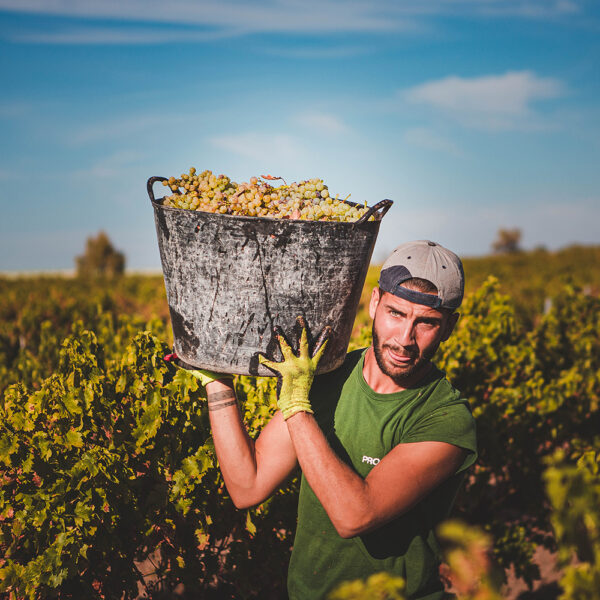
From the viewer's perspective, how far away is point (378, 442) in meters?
2.12

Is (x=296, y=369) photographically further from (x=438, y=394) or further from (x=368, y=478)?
(x=438, y=394)

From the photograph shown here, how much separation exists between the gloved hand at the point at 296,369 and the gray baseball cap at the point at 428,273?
39cm

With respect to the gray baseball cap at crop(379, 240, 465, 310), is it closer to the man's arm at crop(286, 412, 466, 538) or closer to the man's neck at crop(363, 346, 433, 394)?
the man's neck at crop(363, 346, 433, 394)

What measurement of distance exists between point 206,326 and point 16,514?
1.47 metres

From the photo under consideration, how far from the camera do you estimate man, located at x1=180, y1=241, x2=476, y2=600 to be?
1.87 meters

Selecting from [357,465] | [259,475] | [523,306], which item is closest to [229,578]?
[259,475]

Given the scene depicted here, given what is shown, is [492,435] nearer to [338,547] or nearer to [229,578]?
[229,578]

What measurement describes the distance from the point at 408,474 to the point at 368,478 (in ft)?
0.49

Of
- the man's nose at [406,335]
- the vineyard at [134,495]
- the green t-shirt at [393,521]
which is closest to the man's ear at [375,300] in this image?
the man's nose at [406,335]

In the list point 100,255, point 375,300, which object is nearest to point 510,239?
point 100,255

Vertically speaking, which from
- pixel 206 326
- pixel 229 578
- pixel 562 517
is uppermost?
pixel 206 326

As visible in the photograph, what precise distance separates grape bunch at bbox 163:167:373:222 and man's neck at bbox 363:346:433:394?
0.71 m

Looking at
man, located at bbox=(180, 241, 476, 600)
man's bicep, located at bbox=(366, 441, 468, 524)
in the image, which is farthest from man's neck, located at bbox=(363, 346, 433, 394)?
man's bicep, located at bbox=(366, 441, 468, 524)

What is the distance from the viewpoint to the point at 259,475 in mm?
2283
